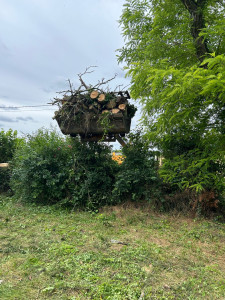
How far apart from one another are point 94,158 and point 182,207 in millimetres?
2757

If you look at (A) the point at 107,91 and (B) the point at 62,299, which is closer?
(B) the point at 62,299

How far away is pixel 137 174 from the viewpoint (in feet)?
19.1

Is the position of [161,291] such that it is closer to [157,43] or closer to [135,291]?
[135,291]

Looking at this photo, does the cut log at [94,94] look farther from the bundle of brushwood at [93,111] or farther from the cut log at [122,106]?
the cut log at [122,106]

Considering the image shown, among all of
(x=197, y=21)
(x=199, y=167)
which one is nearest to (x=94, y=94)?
(x=197, y=21)

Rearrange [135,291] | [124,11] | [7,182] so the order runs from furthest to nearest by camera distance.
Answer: [7,182], [124,11], [135,291]

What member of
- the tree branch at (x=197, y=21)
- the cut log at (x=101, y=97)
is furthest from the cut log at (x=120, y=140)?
the tree branch at (x=197, y=21)

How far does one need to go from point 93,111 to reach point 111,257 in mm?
3875

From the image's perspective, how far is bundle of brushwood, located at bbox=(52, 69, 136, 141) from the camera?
591cm

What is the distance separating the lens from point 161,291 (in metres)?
2.42

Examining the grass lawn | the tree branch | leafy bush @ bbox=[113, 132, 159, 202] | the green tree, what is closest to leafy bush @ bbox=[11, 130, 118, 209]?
leafy bush @ bbox=[113, 132, 159, 202]

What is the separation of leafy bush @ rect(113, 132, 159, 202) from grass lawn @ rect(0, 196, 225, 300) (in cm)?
66

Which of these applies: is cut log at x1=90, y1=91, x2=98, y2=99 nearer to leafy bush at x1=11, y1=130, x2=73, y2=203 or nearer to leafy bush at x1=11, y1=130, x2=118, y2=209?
leafy bush at x1=11, y1=130, x2=118, y2=209

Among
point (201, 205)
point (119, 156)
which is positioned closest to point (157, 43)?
point (119, 156)
